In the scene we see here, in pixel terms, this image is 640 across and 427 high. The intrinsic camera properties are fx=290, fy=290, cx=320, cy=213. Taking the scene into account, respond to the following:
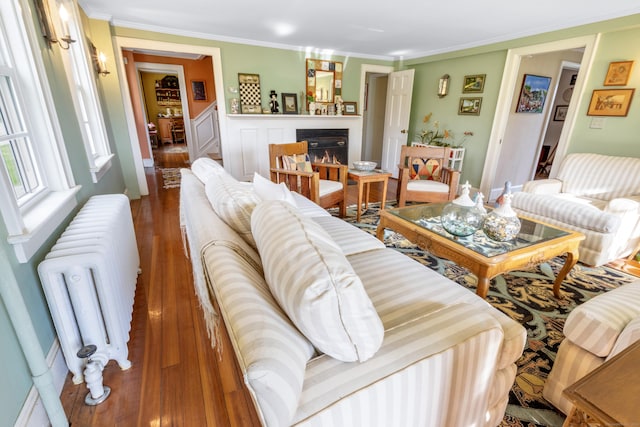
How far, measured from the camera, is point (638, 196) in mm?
2609

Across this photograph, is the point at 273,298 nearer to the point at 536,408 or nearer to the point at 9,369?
the point at 9,369

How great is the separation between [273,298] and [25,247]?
1025mm

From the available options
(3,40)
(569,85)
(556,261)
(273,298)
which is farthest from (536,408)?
(569,85)

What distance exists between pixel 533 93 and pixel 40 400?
18.9ft

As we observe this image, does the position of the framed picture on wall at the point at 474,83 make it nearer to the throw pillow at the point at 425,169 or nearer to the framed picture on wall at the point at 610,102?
the framed picture on wall at the point at 610,102

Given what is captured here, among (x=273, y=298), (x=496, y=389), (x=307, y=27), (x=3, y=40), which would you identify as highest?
(x=307, y=27)

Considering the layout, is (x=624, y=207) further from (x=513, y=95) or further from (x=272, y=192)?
(x=272, y=192)

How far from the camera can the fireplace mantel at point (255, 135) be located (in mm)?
4582

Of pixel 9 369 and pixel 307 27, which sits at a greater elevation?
pixel 307 27

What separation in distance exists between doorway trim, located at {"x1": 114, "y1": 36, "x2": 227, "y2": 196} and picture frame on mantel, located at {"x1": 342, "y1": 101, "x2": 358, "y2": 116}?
6.98ft

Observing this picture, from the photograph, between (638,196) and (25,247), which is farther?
(638,196)

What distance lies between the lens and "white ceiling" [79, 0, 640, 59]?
2818mm

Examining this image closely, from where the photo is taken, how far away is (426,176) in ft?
11.8

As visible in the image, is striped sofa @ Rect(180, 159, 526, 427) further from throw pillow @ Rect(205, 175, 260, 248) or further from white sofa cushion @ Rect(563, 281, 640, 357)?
white sofa cushion @ Rect(563, 281, 640, 357)
